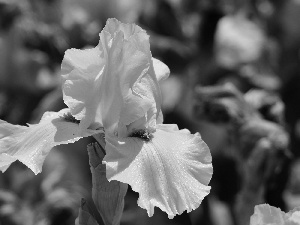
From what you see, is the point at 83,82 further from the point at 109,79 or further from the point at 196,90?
the point at 196,90

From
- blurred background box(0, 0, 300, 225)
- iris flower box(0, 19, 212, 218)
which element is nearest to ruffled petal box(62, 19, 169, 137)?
iris flower box(0, 19, 212, 218)

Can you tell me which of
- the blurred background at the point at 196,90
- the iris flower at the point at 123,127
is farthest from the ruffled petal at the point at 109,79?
the blurred background at the point at 196,90

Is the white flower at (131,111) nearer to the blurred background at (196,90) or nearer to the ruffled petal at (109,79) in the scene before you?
the ruffled petal at (109,79)

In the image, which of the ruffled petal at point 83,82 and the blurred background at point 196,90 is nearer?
the ruffled petal at point 83,82

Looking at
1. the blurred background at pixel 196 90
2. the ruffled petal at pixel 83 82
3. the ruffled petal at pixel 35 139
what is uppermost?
the ruffled petal at pixel 83 82

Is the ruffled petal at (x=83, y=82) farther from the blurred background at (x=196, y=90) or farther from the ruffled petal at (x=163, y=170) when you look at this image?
the blurred background at (x=196, y=90)

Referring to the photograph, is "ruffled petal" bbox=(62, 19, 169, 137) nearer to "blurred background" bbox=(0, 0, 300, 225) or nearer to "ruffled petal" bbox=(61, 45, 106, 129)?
"ruffled petal" bbox=(61, 45, 106, 129)

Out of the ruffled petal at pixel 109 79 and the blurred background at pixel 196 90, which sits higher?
the ruffled petal at pixel 109 79
